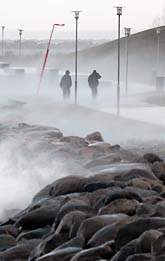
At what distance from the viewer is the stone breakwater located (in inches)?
308

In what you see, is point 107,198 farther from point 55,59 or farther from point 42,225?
point 55,59

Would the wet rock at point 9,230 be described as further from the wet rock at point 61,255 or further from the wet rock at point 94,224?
the wet rock at point 61,255

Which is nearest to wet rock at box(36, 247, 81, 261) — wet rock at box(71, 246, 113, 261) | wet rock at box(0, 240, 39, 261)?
wet rock at box(71, 246, 113, 261)

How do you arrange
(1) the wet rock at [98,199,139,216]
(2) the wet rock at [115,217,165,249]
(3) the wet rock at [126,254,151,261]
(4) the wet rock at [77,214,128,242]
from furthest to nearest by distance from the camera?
(1) the wet rock at [98,199,139,216]
(4) the wet rock at [77,214,128,242]
(2) the wet rock at [115,217,165,249]
(3) the wet rock at [126,254,151,261]

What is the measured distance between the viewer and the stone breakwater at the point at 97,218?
7.82 metres

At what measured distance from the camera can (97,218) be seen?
867cm

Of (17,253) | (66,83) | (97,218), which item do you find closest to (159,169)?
(97,218)

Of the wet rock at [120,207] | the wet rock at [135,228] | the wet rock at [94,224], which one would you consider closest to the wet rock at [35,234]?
the wet rock at [120,207]

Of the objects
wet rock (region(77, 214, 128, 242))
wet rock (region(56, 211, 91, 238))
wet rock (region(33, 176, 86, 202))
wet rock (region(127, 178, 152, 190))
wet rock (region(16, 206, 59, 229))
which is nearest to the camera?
wet rock (region(77, 214, 128, 242))

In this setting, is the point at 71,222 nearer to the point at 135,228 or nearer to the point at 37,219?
the point at 37,219

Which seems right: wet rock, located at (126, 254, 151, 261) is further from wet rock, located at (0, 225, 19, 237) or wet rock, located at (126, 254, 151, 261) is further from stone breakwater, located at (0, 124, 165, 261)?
wet rock, located at (0, 225, 19, 237)

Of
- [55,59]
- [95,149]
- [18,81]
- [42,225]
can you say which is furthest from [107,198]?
[55,59]

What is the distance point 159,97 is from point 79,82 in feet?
36.4

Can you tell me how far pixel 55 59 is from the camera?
94312mm
